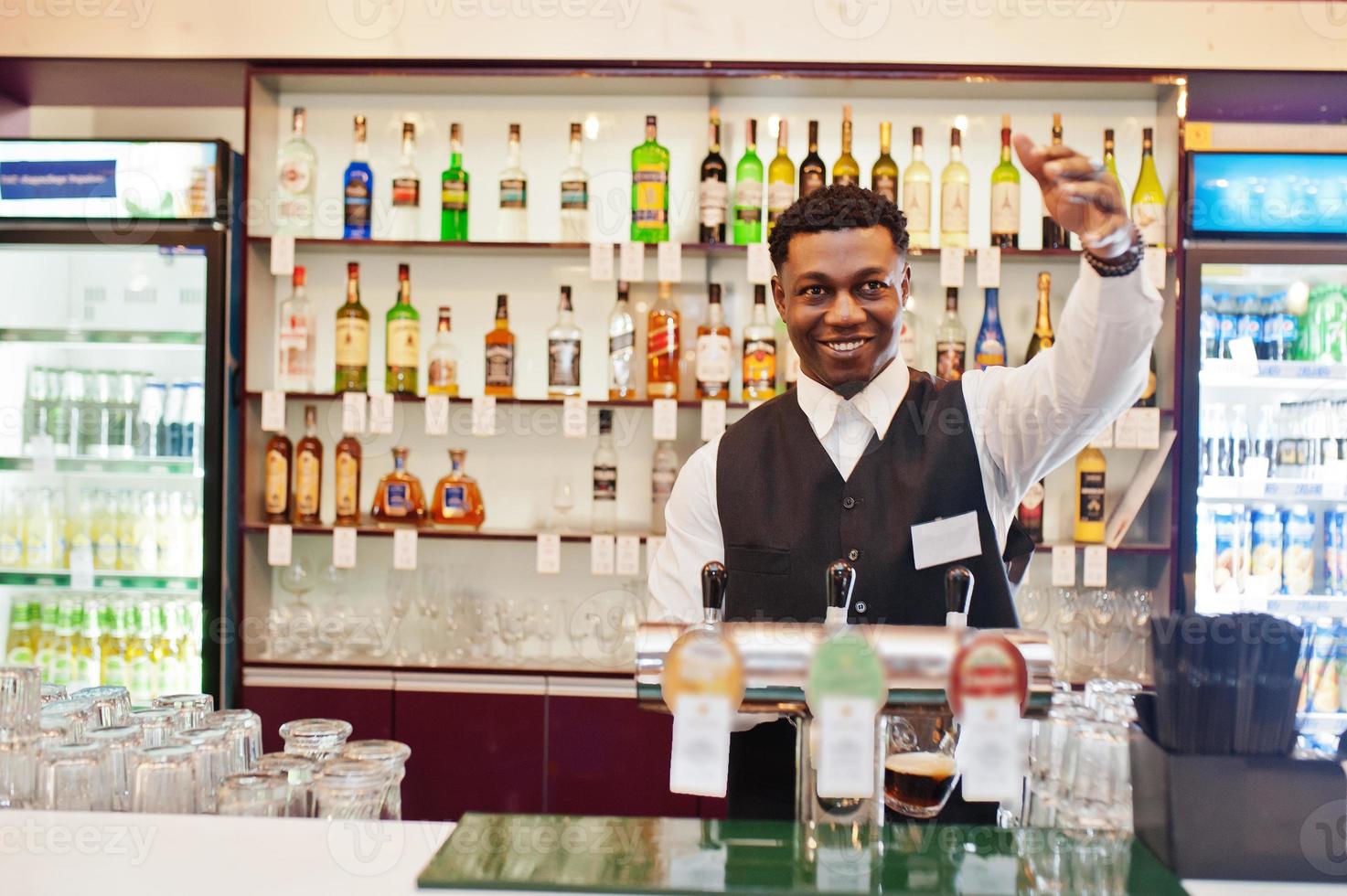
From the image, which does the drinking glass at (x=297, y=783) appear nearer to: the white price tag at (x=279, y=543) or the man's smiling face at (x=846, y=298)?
the man's smiling face at (x=846, y=298)

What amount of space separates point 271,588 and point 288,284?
1007 millimetres

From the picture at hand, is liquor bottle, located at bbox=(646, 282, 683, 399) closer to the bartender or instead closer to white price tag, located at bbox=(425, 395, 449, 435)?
white price tag, located at bbox=(425, 395, 449, 435)

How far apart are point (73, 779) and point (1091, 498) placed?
2.88m

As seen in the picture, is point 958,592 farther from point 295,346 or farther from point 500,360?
point 295,346

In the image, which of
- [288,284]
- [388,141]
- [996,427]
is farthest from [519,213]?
[996,427]

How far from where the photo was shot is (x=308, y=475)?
3.61m

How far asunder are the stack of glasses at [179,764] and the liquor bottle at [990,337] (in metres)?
2.50

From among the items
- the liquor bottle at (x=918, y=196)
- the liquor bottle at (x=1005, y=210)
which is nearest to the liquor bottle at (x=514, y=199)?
the liquor bottle at (x=918, y=196)

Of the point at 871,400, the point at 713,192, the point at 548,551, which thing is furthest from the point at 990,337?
the point at 871,400

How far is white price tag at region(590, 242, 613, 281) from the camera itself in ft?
11.0

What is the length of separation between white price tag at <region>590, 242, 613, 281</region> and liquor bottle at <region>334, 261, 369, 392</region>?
2.57 ft

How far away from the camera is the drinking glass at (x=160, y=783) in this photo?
1351 millimetres

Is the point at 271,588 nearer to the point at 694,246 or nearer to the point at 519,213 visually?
the point at 519,213

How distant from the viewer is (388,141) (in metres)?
3.78
